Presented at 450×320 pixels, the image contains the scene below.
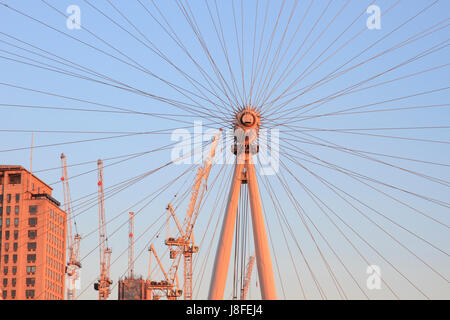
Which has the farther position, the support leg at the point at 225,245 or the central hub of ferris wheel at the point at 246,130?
the central hub of ferris wheel at the point at 246,130

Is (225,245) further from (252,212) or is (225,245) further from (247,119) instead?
(247,119)

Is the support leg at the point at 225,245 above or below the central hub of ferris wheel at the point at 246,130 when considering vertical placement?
below

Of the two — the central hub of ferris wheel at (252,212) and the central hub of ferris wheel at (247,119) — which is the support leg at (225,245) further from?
the central hub of ferris wheel at (247,119)

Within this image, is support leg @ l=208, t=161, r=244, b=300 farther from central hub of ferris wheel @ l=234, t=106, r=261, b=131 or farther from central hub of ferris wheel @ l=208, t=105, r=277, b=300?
central hub of ferris wheel @ l=234, t=106, r=261, b=131

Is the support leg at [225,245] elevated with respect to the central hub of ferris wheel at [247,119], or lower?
lower

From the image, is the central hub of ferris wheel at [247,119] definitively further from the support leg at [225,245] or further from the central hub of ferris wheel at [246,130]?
the support leg at [225,245]

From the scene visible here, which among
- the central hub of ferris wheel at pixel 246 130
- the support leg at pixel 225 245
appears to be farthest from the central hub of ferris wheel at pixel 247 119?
the support leg at pixel 225 245

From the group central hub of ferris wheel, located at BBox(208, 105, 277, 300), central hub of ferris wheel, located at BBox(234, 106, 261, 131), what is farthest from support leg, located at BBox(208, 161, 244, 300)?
central hub of ferris wheel, located at BBox(234, 106, 261, 131)

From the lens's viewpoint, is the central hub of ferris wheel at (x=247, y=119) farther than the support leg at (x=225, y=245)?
Yes
